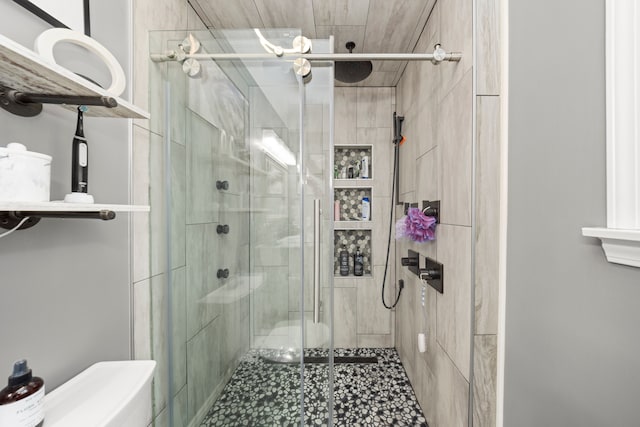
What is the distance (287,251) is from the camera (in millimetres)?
1118

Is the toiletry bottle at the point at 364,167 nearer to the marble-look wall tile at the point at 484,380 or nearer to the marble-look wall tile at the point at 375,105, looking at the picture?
the marble-look wall tile at the point at 375,105

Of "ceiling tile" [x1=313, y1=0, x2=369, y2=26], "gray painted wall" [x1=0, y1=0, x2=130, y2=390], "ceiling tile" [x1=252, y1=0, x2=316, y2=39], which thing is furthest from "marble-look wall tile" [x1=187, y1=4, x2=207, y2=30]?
"ceiling tile" [x1=313, y1=0, x2=369, y2=26]

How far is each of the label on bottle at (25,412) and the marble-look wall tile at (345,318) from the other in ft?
6.71

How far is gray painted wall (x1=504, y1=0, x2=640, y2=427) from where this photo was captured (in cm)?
59

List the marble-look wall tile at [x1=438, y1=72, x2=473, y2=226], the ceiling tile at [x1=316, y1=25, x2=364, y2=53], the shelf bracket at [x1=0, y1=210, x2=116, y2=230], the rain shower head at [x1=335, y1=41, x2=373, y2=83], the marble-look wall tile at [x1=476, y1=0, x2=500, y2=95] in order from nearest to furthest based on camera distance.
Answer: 1. the shelf bracket at [x1=0, y1=210, x2=116, y2=230]
2. the marble-look wall tile at [x1=476, y1=0, x2=500, y2=95]
3. the marble-look wall tile at [x1=438, y1=72, x2=473, y2=226]
4. the ceiling tile at [x1=316, y1=25, x2=364, y2=53]
5. the rain shower head at [x1=335, y1=41, x2=373, y2=83]

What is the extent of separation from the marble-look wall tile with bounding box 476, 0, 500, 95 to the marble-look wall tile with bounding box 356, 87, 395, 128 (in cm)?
141

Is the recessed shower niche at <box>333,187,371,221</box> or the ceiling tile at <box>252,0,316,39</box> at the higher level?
the ceiling tile at <box>252,0,316,39</box>

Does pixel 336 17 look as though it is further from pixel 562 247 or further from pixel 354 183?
pixel 562 247

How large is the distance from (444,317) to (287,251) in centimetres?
87

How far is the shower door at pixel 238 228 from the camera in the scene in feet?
3.61

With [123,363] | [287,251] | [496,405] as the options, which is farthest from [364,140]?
[123,363]

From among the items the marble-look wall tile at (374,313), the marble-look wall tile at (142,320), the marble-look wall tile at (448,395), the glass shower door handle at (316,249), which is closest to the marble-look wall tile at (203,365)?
the marble-look wall tile at (142,320)

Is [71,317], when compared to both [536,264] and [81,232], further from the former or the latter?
[536,264]

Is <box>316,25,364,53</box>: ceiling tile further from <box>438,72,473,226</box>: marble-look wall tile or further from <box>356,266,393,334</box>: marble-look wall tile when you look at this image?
<box>356,266,393,334</box>: marble-look wall tile
